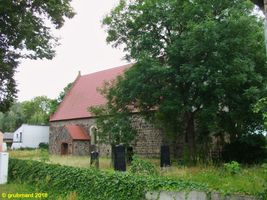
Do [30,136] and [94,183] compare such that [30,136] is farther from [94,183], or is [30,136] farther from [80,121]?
[94,183]

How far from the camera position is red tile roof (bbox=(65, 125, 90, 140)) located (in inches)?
1485

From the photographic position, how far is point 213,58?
17.5m

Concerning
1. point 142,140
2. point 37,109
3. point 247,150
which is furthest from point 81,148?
point 37,109

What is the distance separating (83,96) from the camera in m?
41.9

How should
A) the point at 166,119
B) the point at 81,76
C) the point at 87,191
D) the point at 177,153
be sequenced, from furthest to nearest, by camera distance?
the point at 81,76, the point at 177,153, the point at 166,119, the point at 87,191

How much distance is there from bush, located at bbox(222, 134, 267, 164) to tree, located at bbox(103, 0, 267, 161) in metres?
0.79

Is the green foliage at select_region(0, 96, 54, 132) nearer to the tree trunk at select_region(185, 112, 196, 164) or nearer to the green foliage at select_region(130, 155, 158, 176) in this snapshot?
the tree trunk at select_region(185, 112, 196, 164)

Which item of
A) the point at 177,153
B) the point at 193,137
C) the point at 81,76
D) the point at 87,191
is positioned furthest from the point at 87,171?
the point at 81,76

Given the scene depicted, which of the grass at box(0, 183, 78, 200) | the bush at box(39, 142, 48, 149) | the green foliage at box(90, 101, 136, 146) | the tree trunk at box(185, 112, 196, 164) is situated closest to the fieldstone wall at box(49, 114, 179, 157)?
the green foliage at box(90, 101, 136, 146)

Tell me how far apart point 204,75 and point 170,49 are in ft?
8.31

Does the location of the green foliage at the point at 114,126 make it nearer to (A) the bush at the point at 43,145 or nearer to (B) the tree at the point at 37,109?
(A) the bush at the point at 43,145

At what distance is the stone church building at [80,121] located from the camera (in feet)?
123

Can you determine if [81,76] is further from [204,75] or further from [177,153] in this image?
[204,75]

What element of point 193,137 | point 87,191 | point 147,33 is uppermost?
point 147,33
